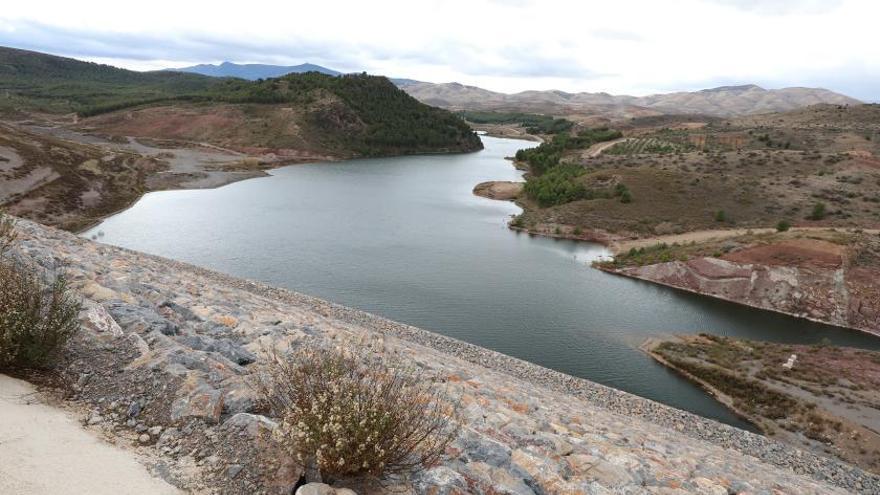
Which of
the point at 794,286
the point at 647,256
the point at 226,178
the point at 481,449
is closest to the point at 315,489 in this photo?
the point at 481,449

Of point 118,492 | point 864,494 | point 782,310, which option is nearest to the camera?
point 118,492

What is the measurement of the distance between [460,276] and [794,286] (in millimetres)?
27291

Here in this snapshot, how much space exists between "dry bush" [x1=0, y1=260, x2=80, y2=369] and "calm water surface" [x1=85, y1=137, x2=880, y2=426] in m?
26.2

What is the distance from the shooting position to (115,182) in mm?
73062

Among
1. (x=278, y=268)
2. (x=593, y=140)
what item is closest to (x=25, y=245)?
(x=278, y=268)

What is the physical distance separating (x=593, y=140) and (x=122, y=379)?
13160 centimetres

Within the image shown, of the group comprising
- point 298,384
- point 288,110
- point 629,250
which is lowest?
point 629,250

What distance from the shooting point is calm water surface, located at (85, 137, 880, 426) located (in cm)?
3403

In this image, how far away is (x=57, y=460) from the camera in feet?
21.0

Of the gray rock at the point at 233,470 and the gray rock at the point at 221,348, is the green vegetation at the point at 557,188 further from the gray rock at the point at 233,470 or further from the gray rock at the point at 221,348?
the gray rock at the point at 233,470

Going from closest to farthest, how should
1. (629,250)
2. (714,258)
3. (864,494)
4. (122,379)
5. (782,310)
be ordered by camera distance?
(122,379)
(864,494)
(782,310)
(714,258)
(629,250)

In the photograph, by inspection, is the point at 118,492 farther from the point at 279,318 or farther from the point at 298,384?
the point at 279,318

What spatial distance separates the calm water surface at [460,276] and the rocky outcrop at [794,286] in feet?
4.93

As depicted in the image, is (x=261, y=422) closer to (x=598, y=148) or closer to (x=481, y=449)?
(x=481, y=449)
